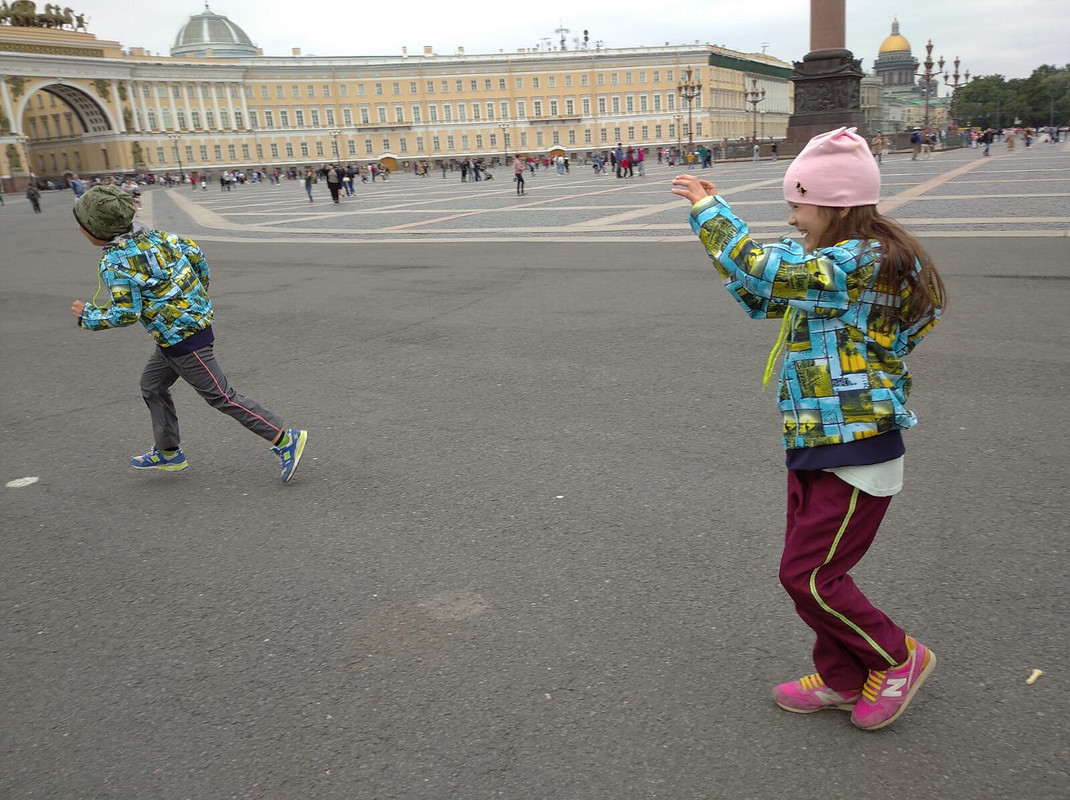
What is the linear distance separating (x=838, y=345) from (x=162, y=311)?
10.9ft

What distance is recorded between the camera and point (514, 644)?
2.88 meters

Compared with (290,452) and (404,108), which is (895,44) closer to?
(404,108)

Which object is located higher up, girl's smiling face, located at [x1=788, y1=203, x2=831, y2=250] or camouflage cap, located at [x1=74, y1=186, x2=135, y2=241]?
camouflage cap, located at [x1=74, y1=186, x2=135, y2=241]

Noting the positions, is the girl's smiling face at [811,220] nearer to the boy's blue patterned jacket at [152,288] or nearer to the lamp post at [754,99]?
the boy's blue patterned jacket at [152,288]

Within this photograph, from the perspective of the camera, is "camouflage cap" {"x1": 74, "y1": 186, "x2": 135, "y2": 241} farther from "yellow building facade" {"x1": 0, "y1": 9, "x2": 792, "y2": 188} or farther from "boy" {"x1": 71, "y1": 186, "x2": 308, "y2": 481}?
"yellow building facade" {"x1": 0, "y1": 9, "x2": 792, "y2": 188}

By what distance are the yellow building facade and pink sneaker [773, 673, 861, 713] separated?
110 metres

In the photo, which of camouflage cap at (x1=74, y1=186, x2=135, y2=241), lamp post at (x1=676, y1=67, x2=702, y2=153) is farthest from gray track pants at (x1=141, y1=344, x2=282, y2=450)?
lamp post at (x1=676, y1=67, x2=702, y2=153)

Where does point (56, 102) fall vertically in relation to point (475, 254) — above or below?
above

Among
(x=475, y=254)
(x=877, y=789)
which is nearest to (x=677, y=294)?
(x=475, y=254)

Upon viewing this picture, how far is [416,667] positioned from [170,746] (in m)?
0.73

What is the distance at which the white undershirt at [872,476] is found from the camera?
216cm

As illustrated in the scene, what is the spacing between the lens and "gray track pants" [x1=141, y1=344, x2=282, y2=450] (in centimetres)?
442

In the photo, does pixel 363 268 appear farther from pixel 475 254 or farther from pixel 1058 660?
pixel 1058 660

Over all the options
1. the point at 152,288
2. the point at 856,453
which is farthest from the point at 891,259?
the point at 152,288
